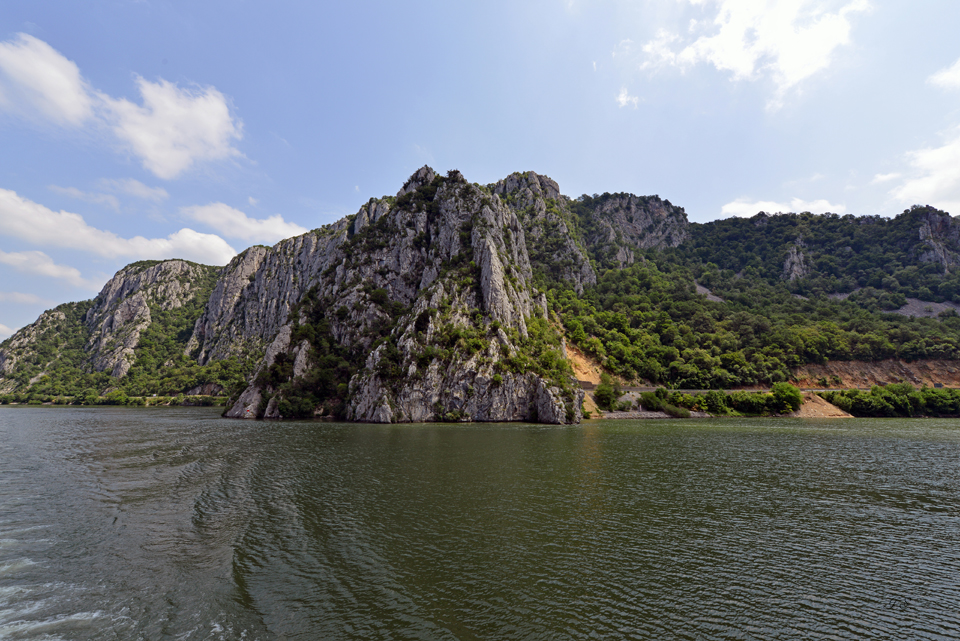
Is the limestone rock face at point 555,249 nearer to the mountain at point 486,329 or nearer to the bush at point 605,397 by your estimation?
the mountain at point 486,329

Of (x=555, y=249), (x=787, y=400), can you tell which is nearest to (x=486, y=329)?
(x=787, y=400)

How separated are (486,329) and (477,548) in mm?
78086

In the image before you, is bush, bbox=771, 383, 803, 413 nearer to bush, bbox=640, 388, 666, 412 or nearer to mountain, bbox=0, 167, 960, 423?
mountain, bbox=0, 167, 960, 423

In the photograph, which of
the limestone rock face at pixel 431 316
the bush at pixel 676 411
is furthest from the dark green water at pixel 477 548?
the bush at pixel 676 411

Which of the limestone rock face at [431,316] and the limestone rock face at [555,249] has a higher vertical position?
the limestone rock face at [555,249]

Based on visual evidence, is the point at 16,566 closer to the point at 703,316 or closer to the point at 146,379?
the point at 703,316

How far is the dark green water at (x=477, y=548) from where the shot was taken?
12.7 m

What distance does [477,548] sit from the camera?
60.4 feet

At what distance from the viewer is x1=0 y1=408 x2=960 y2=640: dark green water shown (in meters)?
12.7

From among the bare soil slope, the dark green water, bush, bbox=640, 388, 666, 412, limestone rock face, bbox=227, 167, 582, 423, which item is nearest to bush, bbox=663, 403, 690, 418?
bush, bbox=640, 388, 666, 412

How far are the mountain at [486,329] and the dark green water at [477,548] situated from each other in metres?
48.8

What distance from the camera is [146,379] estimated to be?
174 m

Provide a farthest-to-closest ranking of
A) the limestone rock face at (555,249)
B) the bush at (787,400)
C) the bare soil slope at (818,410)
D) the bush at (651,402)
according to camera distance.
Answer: the limestone rock face at (555,249) → the bush at (651,402) → the bush at (787,400) → the bare soil slope at (818,410)

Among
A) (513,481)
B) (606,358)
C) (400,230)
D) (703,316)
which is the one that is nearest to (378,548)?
(513,481)
